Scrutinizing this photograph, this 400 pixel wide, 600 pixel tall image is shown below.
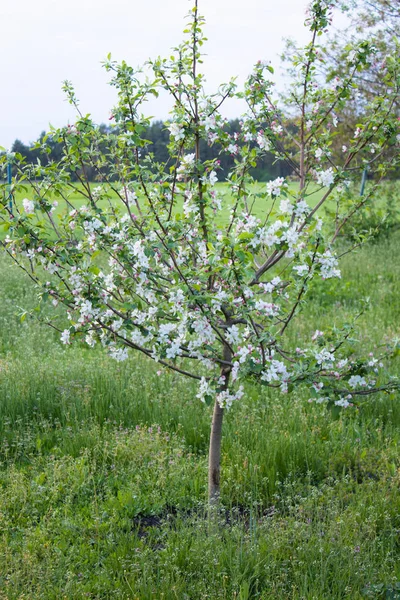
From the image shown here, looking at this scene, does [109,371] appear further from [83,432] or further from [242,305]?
[242,305]

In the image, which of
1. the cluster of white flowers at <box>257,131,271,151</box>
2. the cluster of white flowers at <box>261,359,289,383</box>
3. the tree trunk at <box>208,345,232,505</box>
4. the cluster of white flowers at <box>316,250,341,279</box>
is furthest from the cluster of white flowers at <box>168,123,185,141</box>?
the tree trunk at <box>208,345,232,505</box>

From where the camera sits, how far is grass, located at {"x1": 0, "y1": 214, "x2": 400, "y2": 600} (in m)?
3.25

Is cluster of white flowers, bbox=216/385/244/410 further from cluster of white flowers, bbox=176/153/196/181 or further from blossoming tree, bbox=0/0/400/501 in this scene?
cluster of white flowers, bbox=176/153/196/181

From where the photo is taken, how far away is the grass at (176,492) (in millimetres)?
3246

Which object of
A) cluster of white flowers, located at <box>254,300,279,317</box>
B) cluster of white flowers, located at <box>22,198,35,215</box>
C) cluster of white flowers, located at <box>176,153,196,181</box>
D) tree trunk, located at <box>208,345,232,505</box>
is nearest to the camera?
cluster of white flowers, located at <box>254,300,279,317</box>

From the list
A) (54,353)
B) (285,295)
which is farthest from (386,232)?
(285,295)

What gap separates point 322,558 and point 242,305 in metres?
1.49

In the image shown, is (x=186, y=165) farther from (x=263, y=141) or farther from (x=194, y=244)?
(x=263, y=141)

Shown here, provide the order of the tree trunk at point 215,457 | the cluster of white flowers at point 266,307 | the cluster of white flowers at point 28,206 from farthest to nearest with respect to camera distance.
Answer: the tree trunk at point 215,457 → the cluster of white flowers at point 28,206 → the cluster of white flowers at point 266,307

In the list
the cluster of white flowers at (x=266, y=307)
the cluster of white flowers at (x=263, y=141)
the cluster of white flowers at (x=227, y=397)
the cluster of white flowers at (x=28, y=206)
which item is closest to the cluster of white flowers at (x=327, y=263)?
the cluster of white flowers at (x=266, y=307)

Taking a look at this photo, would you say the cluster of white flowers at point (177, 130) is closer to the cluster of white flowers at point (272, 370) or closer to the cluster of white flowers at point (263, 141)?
the cluster of white flowers at point (263, 141)

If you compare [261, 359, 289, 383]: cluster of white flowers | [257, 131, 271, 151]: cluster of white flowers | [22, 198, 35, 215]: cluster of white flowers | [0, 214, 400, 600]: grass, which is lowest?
[0, 214, 400, 600]: grass

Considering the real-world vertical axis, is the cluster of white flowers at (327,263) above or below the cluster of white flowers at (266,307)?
above

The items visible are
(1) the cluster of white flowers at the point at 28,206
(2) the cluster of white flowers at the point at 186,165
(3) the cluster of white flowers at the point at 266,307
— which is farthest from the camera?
(1) the cluster of white flowers at the point at 28,206
